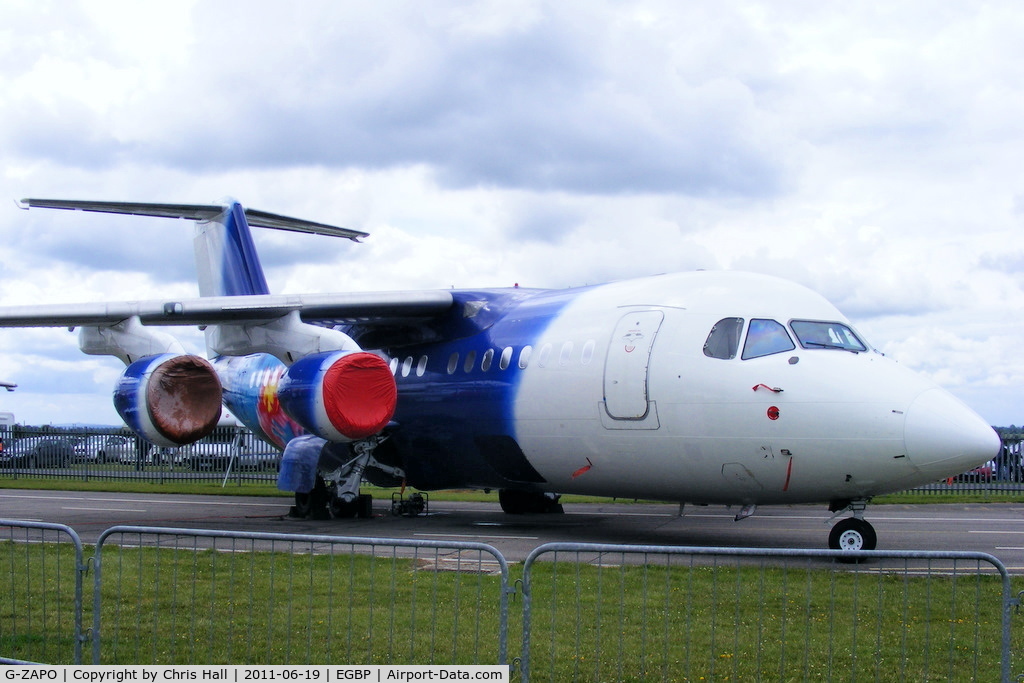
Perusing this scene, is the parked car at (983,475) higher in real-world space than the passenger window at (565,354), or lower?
lower

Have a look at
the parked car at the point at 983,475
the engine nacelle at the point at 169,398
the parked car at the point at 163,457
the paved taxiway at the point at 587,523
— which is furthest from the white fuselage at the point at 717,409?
the parked car at the point at 163,457

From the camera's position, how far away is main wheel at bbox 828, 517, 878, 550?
11.0 m

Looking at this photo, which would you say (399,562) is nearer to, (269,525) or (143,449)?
(269,525)

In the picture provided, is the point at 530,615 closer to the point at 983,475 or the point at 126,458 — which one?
the point at 983,475

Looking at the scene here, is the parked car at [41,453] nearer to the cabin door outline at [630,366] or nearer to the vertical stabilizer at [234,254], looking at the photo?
the vertical stabilizer at [234,254]

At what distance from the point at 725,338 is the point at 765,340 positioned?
0.44m

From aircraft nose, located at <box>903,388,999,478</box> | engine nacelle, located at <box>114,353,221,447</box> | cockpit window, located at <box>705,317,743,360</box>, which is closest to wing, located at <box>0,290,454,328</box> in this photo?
engine nacelle, located at <box>114,353,221,447</box>

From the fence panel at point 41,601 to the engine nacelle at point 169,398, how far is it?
234 inches

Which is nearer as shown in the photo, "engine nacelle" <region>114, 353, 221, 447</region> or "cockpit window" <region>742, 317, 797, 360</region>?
"cockpit window" <region>742, 317, 797, 360</region>

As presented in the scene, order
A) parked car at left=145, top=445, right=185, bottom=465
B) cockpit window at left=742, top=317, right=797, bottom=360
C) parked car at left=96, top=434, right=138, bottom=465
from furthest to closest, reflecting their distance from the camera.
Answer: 1. parked car at left=96, top=434, right=138, bottom=465
2. parked car at left=145, top=445, right=185, bottom=465
3. cockpit window at left=742, top=317, right=797, bottom=360

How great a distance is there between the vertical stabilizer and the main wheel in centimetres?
1273

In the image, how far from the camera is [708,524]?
16203 millimetres

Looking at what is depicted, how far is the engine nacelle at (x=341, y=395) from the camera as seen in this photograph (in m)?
14.2

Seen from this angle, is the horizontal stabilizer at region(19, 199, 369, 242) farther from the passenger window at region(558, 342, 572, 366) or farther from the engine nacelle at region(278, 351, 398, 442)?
the passenger window at region(558, 342, 572, 366)
